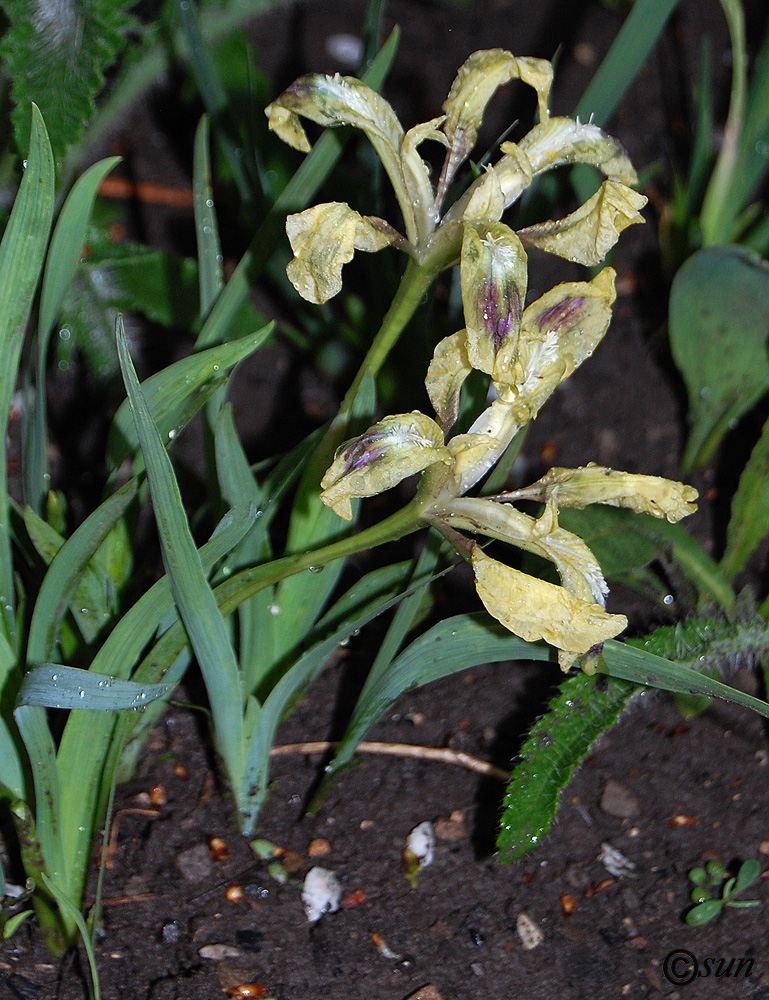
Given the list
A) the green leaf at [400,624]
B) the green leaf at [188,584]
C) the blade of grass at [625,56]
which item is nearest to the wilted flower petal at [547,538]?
the green leaf at [400,624]

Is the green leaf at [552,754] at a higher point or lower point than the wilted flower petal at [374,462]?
lower

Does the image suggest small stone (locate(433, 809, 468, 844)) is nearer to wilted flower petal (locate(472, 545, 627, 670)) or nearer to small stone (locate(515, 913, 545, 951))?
small stone (locate(515, 913, 545, 951))

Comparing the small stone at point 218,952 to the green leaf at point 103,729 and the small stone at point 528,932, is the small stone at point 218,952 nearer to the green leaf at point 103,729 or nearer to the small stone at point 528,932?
the green leaf at point 103,729

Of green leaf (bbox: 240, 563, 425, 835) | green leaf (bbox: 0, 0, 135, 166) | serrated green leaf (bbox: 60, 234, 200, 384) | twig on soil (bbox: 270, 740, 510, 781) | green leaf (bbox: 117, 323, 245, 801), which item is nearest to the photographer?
green leaf (bbox: 117, 323, 245, 801)

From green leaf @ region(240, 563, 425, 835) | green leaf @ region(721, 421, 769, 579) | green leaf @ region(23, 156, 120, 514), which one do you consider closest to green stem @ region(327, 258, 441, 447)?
green leaf @ region(240, 563, 425, 835)

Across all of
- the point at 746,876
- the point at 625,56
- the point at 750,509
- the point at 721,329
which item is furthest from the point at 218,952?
the point at 625,56

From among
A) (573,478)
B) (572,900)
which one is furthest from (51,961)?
(573,478)
